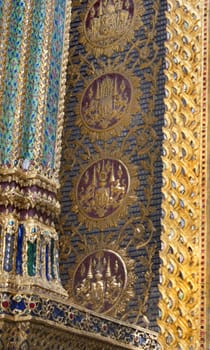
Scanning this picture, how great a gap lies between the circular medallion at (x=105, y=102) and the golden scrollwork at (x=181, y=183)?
1.34 feet

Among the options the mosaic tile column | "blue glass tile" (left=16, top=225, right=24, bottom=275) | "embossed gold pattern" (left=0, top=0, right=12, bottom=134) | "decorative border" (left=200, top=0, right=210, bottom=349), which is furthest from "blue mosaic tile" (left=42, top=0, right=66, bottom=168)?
"decorative border" (left=200, top=0, right=210, bottom=349)

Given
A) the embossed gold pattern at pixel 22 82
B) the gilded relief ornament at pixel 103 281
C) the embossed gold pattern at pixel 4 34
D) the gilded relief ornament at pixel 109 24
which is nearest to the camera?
the embossed gold pattern at pixel 22 82

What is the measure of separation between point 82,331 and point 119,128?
6.33 feet

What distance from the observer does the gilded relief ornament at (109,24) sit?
294 inches

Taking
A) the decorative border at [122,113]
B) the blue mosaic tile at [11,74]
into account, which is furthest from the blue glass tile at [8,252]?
the decorative border at [122,113]

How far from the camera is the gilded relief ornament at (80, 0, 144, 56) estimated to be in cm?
746

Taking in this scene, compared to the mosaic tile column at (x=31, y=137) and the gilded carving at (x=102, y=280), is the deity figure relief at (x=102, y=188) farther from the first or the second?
the mosaic tile column at (x=31, y=137)

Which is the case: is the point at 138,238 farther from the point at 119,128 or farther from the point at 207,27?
the point at 207,27

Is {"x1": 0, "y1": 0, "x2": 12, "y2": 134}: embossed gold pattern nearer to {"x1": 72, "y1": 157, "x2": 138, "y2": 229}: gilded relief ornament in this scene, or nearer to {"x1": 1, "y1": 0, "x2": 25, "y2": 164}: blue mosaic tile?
{"x1": 1, "y1": 0, "x2": 25, "y2": 164}: blue mosaic tile

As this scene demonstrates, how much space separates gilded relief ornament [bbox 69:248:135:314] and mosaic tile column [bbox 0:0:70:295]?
93 cm

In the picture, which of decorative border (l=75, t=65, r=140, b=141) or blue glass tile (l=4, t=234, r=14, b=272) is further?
decorative border (l=75, t=65, r=140, b=141)

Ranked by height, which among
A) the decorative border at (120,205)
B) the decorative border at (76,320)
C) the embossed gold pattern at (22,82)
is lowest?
the decorative border at (76,320)

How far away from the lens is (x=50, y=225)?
5.98 m

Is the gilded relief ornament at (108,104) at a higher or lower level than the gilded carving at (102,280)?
higher
